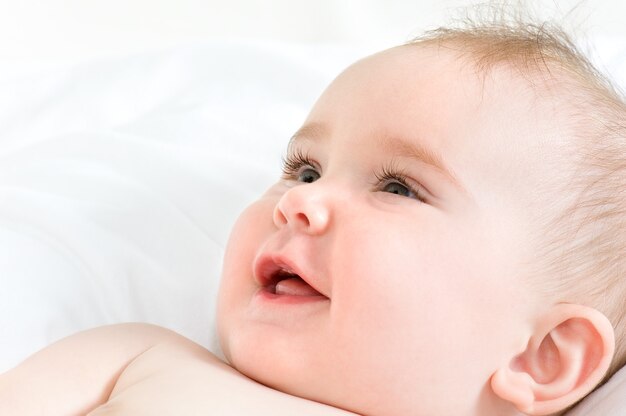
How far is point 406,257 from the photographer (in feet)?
3.55

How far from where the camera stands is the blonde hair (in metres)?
1.12

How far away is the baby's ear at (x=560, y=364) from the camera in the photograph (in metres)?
1.11

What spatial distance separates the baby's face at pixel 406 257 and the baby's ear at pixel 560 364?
2cm

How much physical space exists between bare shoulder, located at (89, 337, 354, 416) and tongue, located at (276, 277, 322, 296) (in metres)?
0.10

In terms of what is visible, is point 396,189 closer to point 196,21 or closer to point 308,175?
point 308,175

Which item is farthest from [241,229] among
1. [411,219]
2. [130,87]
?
[130,87]

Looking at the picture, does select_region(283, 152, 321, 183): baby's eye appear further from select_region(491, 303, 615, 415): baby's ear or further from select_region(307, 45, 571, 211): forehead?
select_region(491, 303, 615, 415): baby's ear

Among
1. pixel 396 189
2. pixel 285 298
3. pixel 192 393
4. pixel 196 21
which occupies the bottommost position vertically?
pixel 192 393

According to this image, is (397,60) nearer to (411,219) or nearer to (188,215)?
(411,219)

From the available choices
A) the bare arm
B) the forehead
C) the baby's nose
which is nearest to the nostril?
the baby's nose

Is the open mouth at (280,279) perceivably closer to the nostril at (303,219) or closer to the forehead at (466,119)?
the nostril at (303,219)

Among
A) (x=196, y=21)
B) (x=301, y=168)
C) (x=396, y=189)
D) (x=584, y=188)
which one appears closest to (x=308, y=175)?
(x=301, y=168)

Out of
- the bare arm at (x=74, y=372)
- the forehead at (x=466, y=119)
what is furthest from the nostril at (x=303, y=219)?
the bare arm at (x=74, y=372)

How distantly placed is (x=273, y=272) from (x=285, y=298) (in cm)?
4
